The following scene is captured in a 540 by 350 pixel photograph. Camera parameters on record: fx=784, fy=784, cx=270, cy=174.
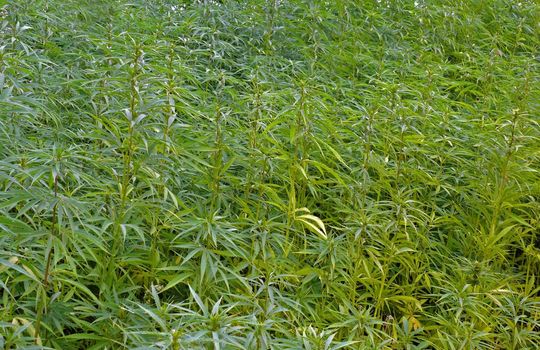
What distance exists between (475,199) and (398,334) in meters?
0.76

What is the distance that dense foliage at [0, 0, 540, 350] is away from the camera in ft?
7.07

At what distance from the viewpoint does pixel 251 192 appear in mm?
2943

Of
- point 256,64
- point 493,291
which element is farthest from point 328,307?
point 256,64

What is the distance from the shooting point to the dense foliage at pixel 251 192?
216 cm

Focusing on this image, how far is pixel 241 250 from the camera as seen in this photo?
248 cm

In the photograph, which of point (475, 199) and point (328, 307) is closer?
point (328, 307)

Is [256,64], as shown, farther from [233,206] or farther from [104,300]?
[104,300]

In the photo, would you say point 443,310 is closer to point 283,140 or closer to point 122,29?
point 283,140

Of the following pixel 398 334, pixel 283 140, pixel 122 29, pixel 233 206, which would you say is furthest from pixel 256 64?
pixel 398 334

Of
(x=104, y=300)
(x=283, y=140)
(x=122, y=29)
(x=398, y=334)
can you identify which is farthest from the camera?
(x=122, y=29)

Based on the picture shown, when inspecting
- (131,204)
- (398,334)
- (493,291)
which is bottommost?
(398,334)

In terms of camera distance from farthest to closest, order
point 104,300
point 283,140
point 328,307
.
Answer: point 283,140
point 328,307
point 104,300

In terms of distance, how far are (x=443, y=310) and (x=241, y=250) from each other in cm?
80

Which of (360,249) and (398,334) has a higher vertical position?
(360,249)
